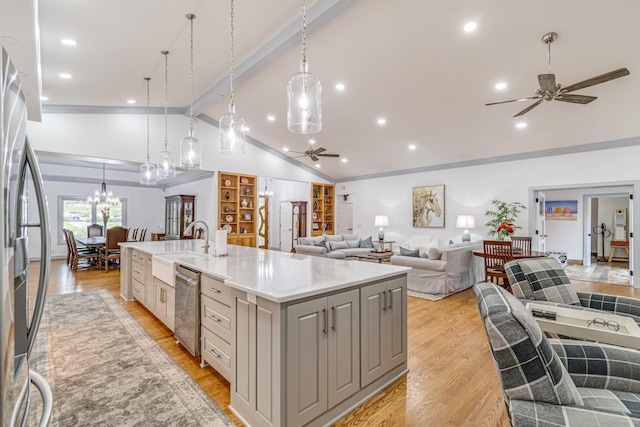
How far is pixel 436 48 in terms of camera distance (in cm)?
398

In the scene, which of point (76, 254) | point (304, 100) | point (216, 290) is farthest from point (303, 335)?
point (76, 254)

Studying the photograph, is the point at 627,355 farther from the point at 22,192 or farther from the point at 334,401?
the point at 22,192

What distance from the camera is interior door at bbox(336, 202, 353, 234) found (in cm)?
1047

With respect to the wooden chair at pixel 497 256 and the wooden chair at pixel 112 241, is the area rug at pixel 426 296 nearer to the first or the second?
the wooden chair at pixel 497 256

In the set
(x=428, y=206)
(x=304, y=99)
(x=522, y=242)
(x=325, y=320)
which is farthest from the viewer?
(x=428, y=206)

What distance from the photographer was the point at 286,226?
11.9 metres

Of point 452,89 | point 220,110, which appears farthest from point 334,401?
point 220,110

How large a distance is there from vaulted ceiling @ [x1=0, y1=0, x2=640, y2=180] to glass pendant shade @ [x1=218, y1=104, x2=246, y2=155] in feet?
4.13

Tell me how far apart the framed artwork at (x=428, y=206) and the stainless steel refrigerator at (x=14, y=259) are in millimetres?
8251

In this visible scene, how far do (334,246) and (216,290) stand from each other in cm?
568

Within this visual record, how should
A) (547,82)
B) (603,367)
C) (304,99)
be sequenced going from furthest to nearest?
1. (547,82)
2. (304,99)
3. (603,367)

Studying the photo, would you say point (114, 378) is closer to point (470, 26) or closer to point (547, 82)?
point (470, 26)

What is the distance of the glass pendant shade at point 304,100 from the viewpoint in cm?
224

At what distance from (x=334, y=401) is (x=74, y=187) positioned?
1143cm
